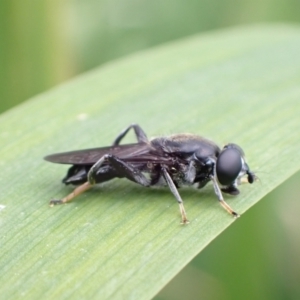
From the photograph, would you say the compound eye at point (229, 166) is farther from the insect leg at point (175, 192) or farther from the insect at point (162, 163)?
the insect leg at point (175, 192)

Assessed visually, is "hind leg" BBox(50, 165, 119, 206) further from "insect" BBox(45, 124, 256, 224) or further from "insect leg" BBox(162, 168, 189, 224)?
"insect leg" BBox(162, 168, 189, 224)

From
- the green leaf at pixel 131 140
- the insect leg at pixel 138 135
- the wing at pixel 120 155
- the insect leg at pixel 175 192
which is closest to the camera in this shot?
the green leaf at pixel 131 140

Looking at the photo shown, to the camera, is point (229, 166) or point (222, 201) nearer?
point (222, 201)

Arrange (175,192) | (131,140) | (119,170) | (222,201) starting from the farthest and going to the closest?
(131,140)
(119,170)
(175,192)
(222,201)

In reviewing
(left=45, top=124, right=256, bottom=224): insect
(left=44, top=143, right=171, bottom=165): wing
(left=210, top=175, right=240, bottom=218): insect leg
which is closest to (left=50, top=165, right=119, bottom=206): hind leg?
(left=45, top=124, right=256, bottom=224): insect

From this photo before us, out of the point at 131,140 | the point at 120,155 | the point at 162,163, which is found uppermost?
the point at 120,155

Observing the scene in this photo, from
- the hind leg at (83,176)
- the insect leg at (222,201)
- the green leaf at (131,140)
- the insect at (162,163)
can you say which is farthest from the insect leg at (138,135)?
the insect leg at (222,201)

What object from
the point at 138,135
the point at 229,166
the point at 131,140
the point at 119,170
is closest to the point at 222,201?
the point at 229,166

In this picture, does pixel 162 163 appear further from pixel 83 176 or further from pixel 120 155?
pixel 83 176

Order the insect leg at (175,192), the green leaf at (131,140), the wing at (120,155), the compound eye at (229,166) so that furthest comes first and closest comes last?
the wing at (120,155) < the compound eye at (229,166) < the insect leg at (175,192) < the green leaf at (131,140)
